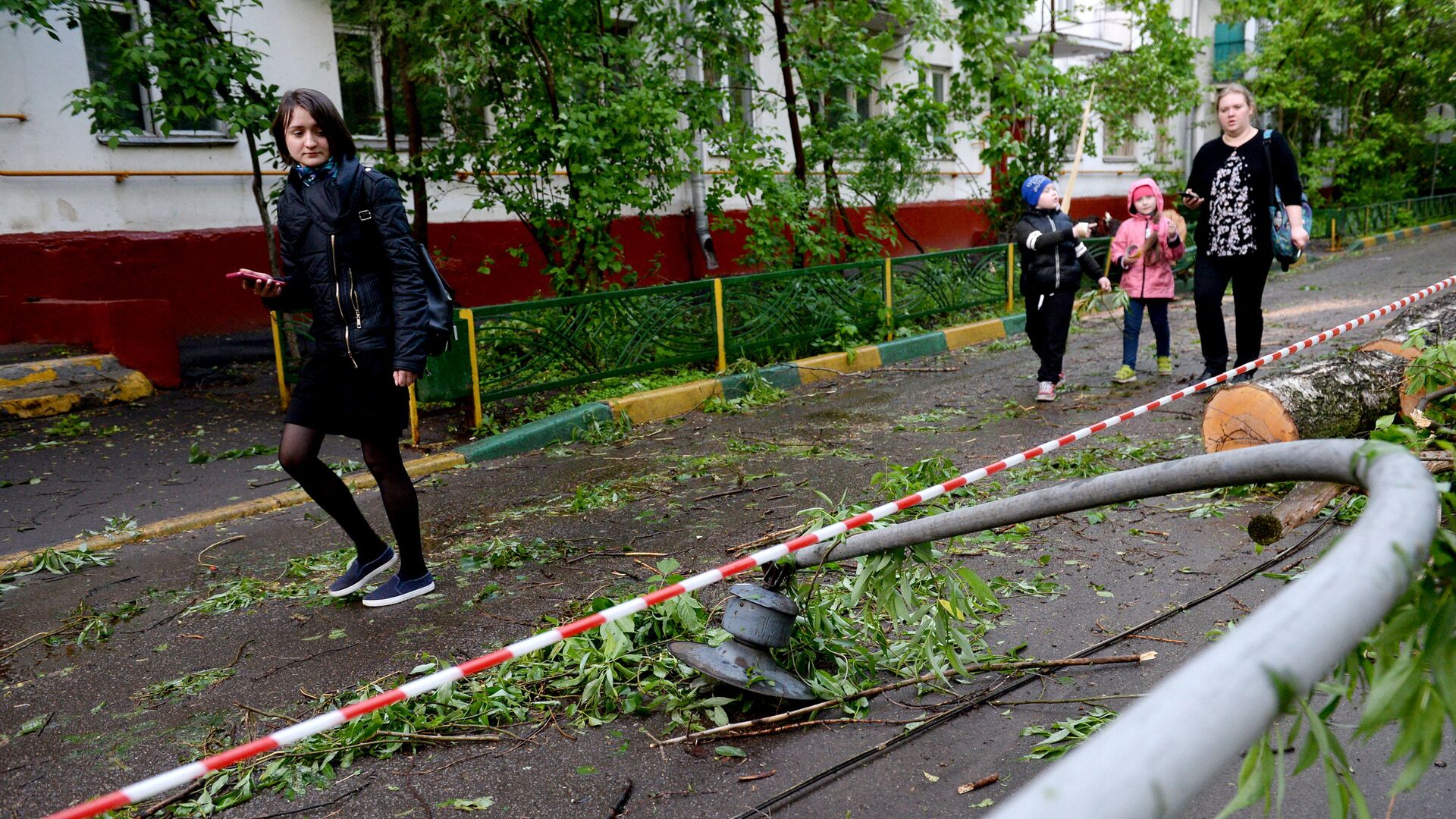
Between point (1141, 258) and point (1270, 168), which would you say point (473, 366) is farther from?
point (1270, 168)

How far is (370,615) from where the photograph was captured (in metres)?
4.24

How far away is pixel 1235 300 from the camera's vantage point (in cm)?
684

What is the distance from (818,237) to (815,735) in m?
8.53

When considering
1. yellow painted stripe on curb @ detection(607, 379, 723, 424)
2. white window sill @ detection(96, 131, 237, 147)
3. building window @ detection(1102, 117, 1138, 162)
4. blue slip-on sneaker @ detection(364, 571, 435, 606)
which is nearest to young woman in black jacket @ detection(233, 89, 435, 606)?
blue slip-on sneaker @ detection(364, 571, 435, 606)

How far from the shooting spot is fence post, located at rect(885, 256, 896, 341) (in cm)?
1139

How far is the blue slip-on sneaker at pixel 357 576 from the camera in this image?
4441 mm

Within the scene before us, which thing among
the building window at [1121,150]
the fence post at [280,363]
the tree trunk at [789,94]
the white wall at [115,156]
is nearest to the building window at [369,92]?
the white wall at [115,156]

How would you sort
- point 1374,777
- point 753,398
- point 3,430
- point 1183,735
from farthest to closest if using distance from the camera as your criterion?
point 753,398, point 3,430, point 1374,777, point 1183,735

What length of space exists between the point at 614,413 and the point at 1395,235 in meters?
22.4

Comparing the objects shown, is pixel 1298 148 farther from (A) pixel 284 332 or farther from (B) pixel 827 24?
(A) pixel 284 332

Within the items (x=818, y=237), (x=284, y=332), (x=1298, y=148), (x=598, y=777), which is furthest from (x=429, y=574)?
(x=1298, y=148)

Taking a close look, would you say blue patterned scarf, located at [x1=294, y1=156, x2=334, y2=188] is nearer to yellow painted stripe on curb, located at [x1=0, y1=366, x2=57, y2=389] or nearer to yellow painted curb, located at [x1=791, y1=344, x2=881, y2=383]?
yellow painted stripe on curb, located at [x1=0, y1=366, x2=57, y2=389]

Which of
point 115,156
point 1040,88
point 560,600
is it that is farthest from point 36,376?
point 1040,88

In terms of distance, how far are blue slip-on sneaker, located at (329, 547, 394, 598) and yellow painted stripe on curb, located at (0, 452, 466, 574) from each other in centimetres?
146
